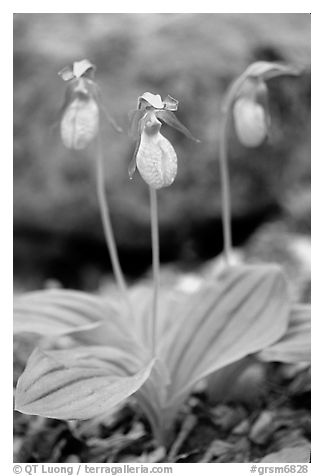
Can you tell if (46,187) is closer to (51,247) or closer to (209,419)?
(51,247)

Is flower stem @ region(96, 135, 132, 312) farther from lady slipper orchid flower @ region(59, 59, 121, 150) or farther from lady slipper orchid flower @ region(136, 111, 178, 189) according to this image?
lady slipper orchid flower @ region(136, 111, 178, 189)

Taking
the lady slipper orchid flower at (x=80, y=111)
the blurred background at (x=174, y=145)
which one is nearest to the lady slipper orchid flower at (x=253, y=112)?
the lady slipper orchid flower at (x=80, y=111)

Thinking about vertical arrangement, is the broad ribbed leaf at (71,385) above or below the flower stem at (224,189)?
below

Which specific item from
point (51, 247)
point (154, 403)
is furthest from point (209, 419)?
point (51, 247)

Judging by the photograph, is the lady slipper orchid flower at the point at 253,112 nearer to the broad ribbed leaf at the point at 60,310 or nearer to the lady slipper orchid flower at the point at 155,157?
the lady slipper orchid flower at the point at 155,157

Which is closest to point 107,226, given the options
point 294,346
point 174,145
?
point 294,346

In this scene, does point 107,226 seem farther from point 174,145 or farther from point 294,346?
point 174,145
